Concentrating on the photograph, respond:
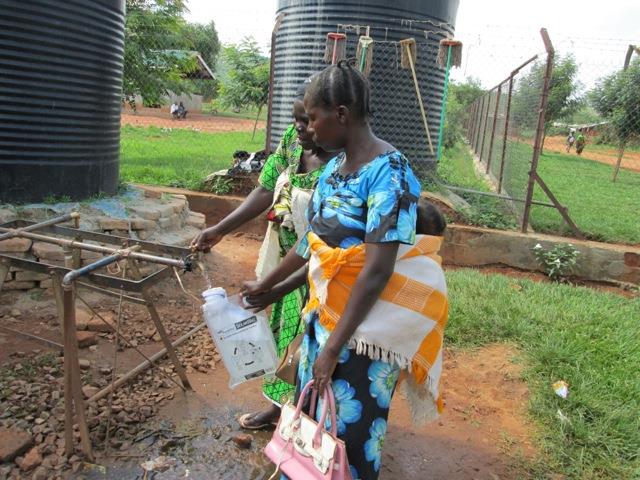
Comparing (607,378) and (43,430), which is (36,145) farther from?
(607,378)

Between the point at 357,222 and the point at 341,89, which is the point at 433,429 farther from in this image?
the point at 341,89

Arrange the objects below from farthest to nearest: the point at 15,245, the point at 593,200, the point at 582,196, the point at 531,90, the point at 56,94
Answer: the point at 582,196 → the point at 593,200 → the point at 531,90 → the point at 56,94 → the point at 15,245

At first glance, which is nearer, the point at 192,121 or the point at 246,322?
the point at 246,322

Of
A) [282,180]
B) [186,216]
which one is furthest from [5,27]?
[282,180]

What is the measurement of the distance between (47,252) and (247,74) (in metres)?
13.6

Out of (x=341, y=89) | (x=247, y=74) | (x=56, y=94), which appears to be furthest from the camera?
(x=247, y=74)

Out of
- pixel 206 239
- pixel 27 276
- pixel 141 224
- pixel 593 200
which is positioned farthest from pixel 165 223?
pixel 593 200

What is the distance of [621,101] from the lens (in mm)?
12133

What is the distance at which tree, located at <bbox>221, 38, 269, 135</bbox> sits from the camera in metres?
16.0

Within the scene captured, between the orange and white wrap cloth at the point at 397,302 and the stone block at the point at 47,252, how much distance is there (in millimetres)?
2935

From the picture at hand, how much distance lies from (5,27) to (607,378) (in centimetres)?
454

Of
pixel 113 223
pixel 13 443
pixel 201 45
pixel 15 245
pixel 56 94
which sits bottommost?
pixel 13 443

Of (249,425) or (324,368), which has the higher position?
(324,368)

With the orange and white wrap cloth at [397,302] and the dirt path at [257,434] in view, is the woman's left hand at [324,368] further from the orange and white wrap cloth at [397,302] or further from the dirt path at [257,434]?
the dirt path at [257,434]
